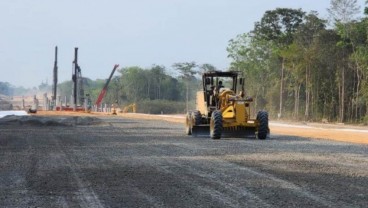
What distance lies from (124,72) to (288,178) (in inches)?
5838

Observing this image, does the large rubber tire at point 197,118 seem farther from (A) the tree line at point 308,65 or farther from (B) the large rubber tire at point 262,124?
(A) the tree line at point 308,65

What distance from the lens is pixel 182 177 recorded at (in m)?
12.6

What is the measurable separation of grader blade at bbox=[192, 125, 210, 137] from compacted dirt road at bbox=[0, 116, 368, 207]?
7856mm

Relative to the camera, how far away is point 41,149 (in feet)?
66.7

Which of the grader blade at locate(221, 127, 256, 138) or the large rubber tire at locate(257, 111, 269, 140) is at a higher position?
the large rubber tire at locate(257, 111, 269, 140)

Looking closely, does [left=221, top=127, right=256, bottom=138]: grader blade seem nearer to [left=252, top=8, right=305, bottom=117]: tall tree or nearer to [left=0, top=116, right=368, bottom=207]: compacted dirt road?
[left=0, top=116, right=368, bottom=207]: compacted dirt road

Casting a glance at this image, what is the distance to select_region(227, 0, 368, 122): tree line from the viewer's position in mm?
64750

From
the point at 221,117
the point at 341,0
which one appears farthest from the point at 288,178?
the point at 341,0

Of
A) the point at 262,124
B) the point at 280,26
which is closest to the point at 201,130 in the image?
the point at 262,124

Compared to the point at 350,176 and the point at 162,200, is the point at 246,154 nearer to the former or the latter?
the point at 350,176

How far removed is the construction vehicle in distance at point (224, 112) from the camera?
86.7ft

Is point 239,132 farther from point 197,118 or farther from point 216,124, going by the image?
point 197,118

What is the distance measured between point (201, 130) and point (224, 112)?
6.29ft

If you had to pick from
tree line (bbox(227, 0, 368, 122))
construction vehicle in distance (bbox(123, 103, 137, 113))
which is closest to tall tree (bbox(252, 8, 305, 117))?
tree line (bbox(227, 0, 368, 122))
